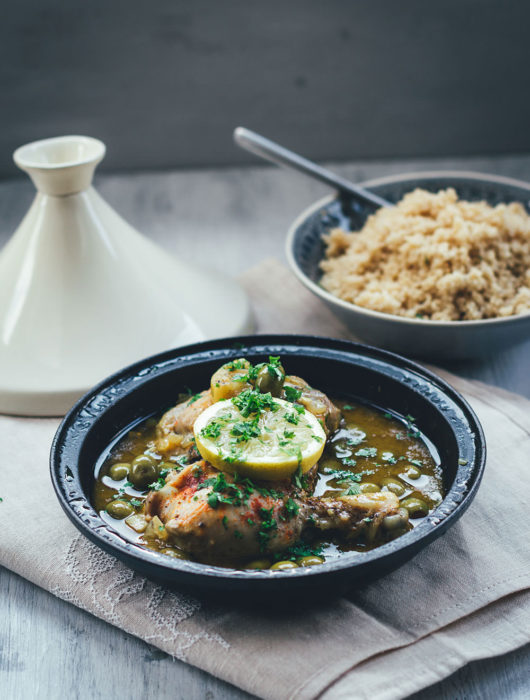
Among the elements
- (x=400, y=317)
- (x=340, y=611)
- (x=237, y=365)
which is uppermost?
(x=237, y=365)

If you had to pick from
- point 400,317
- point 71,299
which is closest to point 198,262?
point 71,299

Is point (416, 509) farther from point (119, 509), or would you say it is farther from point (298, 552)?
point (119, 509)

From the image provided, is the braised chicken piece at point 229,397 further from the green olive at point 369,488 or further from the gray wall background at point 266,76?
the gray wall background at point 266,76

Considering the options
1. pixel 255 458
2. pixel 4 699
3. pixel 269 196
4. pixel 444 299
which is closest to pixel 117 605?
pixel 4 699

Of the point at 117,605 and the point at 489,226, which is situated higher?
the point at 489,226

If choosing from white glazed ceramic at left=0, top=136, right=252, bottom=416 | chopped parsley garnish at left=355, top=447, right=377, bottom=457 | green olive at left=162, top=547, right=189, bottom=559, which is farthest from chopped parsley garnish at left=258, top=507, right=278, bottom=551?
white glazed ceramic at left=0, top=136, right=252, bottom=416

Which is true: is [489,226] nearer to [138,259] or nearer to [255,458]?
[138,259]

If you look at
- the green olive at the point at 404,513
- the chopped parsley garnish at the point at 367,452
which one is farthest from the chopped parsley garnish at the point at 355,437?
the green olive at the point at 404,513

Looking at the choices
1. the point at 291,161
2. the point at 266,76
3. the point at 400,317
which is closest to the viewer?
the point at 400,317
